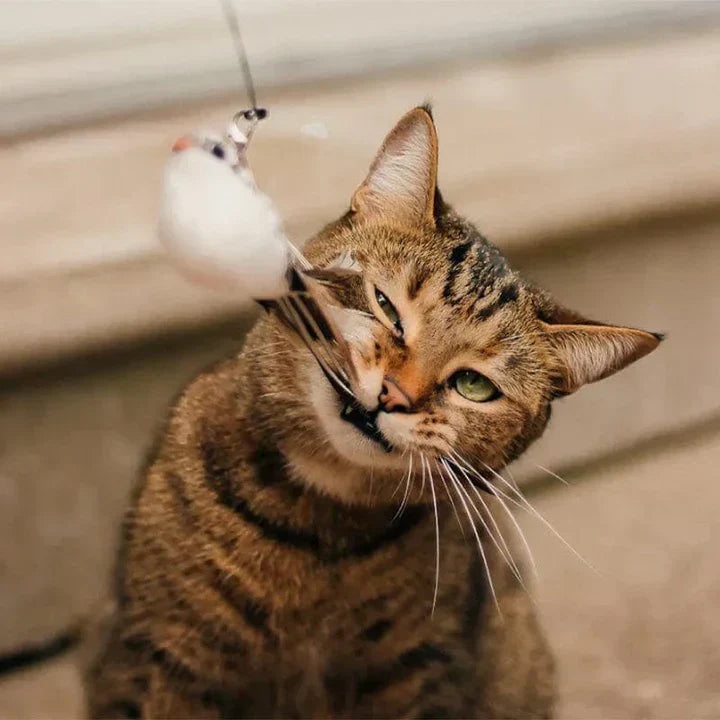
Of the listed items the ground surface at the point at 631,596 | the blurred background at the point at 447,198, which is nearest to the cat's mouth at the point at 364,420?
the blurred background at the point at 447,198

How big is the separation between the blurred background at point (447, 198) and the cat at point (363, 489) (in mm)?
177

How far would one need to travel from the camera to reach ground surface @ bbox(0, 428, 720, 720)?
3.55 ft

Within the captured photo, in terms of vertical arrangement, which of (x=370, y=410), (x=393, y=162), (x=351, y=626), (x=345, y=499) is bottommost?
(x=351, y=626)

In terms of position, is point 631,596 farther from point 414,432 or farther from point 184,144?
point 184,144

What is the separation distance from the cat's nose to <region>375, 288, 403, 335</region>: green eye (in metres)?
0.04

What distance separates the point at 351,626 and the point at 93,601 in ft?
1.28

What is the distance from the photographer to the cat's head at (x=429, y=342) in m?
0.68

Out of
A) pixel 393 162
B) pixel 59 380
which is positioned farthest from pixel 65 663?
pixel 393 162

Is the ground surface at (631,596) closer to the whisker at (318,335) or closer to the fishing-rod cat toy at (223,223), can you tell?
the whisker at (318,335)

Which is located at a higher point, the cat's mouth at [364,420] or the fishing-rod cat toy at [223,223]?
the fishing-rod cat toy at [223,223]

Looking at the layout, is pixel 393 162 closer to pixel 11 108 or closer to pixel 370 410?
pixel 370 410

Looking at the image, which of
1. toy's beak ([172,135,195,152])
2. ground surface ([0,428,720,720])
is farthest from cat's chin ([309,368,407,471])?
ground surface ([0,428,720,720])

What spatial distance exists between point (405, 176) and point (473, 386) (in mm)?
160

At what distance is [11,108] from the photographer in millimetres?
1060
